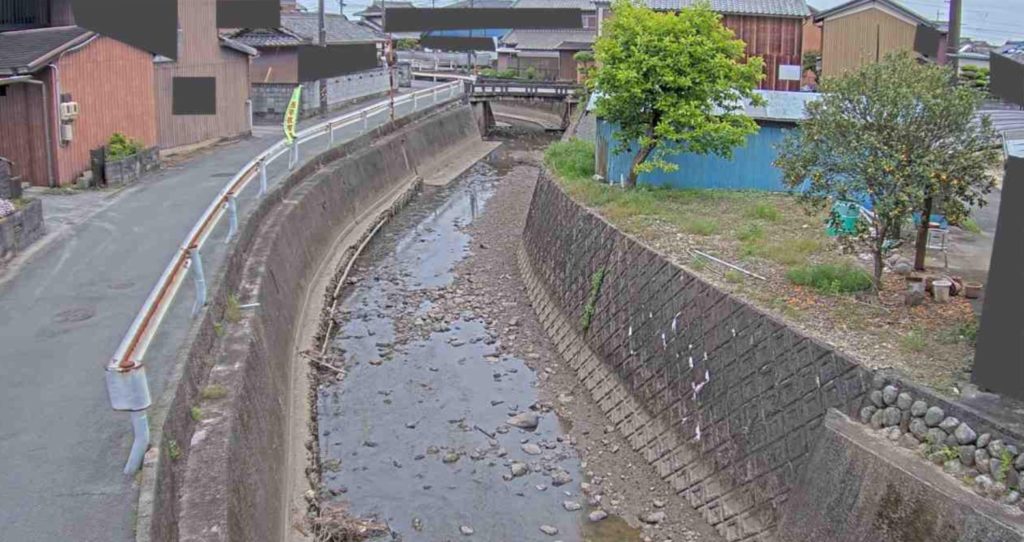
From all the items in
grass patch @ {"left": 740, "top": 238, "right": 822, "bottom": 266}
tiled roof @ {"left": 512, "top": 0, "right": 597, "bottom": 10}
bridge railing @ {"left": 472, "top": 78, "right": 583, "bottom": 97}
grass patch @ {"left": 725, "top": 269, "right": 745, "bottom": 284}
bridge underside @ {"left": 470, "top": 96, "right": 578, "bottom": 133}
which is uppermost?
tiled roof @ {"left": 512, "top": 0, "right": 597, "bottom": 10}

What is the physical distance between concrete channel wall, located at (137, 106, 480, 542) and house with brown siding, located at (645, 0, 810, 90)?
41.1 ft

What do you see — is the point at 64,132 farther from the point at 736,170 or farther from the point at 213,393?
the point at 736,170

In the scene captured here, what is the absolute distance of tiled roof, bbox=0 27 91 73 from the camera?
56.5 feet

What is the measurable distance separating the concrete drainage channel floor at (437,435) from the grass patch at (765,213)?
5.35 metres

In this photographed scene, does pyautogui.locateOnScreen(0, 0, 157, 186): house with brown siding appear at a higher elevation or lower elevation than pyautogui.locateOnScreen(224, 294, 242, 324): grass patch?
higher

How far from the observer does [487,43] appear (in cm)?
6266

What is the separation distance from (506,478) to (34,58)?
1257cm

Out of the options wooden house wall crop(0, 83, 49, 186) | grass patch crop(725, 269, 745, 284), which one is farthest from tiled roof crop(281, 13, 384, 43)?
grass patch crop(725, 269, 745, 284)

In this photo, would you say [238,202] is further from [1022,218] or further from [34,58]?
[1022,218]

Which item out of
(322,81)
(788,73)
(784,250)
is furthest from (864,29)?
(322,81)

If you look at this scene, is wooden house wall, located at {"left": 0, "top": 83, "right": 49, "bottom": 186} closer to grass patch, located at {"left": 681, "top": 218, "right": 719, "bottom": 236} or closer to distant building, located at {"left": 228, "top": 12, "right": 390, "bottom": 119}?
grass patch, located at {"left": 681, "top": 218, "right": 719, "bottom": 236}

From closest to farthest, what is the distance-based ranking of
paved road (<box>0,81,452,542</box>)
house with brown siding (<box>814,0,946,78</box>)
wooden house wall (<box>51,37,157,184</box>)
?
paved road (<box>0,81,452,542</box>) < wooden house wall (<box>51,37,157,184</box>) < house with brown siding (<box>814,0,946,78</box>)

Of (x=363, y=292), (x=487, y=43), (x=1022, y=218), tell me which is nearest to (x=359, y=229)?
(x=363, y=292)

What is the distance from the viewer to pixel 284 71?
35719 millimetres
